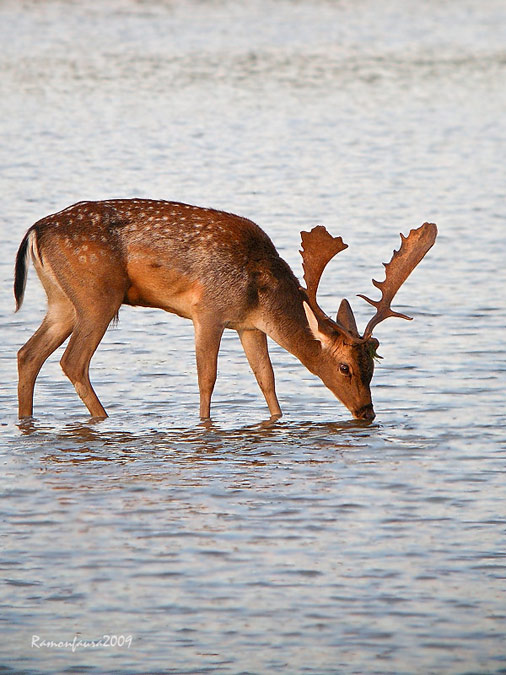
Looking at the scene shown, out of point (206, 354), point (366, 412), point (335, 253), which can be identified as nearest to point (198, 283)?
point (206, 354)

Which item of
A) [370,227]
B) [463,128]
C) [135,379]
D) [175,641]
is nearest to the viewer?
[175,641]

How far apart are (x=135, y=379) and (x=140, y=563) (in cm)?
381

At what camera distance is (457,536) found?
7285mm

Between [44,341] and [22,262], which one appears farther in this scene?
[44,341]

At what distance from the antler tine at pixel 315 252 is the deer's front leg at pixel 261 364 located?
52 cm

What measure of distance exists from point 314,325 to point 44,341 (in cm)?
170

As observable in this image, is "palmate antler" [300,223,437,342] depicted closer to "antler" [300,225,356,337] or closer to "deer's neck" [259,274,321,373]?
"antler" [300,225,356,337]

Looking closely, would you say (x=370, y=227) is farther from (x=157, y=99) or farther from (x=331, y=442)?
(x=157, y=99)

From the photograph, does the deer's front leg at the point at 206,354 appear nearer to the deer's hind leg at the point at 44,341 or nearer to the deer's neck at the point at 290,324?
the deer's neck at the point at 290,324

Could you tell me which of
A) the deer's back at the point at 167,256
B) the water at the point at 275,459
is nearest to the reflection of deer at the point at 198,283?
the deer's back at the point at 167,256

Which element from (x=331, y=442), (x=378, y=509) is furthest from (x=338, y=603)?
(x=331, y=442)

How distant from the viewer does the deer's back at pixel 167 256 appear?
9477 millimetres

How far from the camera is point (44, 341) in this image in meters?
9.84

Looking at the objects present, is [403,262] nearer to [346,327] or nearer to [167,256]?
[346,327]
